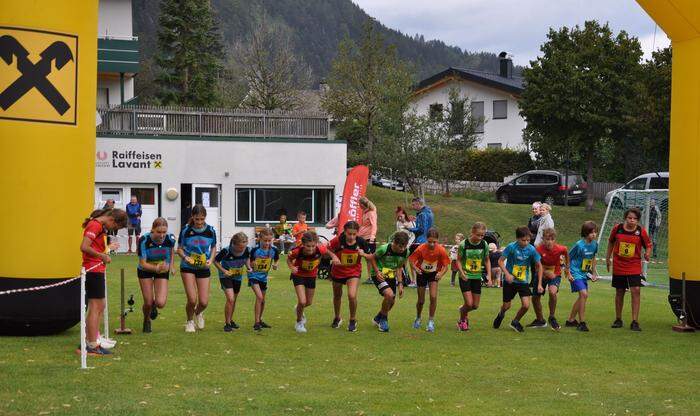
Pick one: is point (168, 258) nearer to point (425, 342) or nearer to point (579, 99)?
point (425, 342)

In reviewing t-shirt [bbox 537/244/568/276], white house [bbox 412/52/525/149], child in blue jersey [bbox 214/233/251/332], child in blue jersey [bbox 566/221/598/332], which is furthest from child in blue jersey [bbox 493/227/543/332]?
white house [bbox 412/52/525/149]

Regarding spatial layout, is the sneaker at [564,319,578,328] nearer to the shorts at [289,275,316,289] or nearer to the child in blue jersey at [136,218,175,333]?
the shorts at [289,275,316,289]

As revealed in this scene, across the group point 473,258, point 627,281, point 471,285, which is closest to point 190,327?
point 471,285

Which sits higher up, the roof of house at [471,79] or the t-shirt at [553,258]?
the roof of house at [471,79]

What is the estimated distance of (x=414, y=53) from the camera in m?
156

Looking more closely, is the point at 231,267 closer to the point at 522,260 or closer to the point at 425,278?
the point at 425,278

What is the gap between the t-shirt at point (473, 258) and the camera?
1512cm

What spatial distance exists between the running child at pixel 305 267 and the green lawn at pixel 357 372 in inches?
15.0

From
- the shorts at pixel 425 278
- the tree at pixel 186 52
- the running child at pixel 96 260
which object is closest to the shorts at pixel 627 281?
the shorts at pixel 425 278

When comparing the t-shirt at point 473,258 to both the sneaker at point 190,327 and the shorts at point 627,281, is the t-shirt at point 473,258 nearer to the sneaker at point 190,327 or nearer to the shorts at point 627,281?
the shorts at point 627,281

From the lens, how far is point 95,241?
11992 millimetres

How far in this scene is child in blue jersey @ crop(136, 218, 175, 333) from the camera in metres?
13.6

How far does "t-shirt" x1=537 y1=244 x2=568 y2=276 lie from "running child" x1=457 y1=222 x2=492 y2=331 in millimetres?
959

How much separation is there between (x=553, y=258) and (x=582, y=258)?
43 cm
